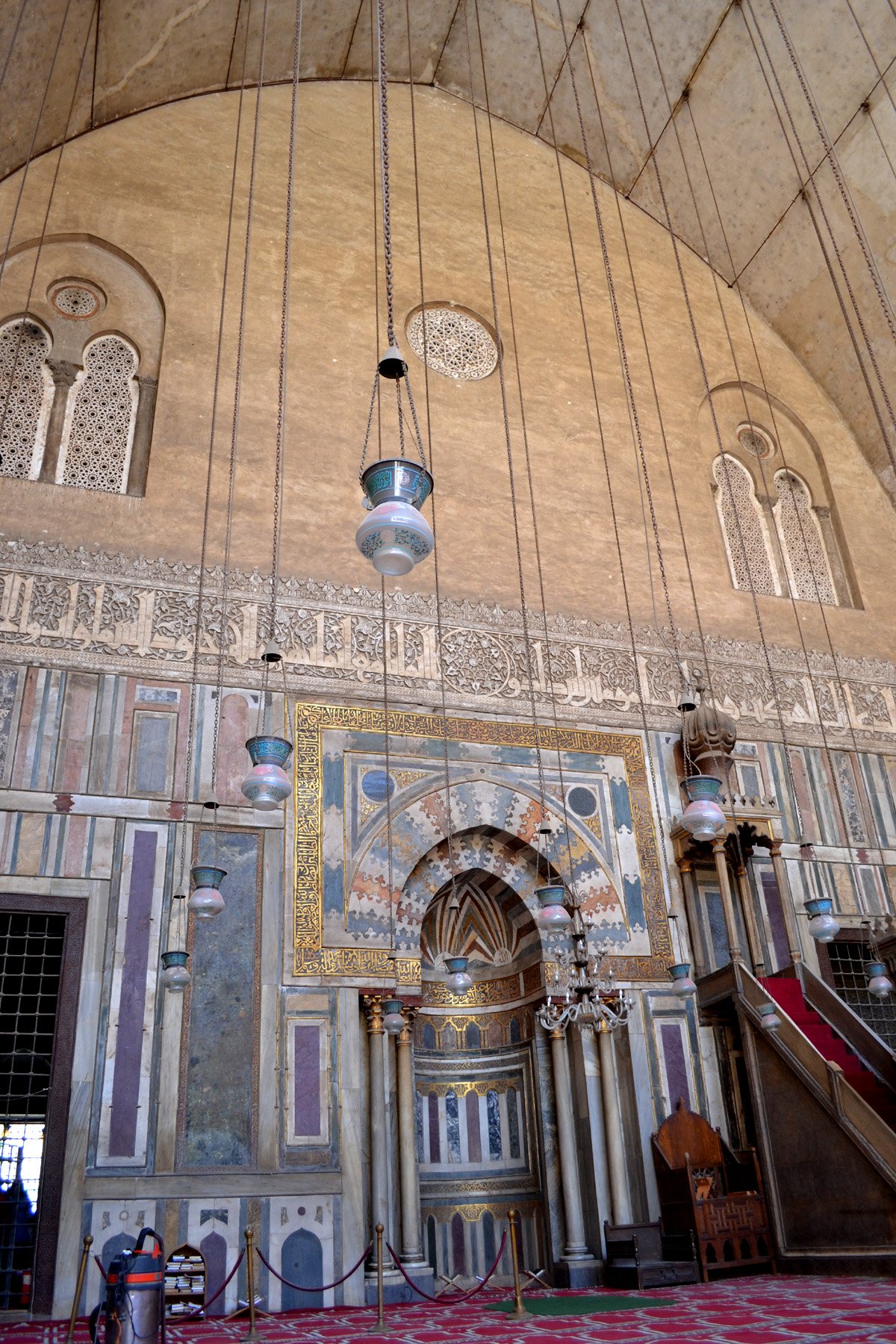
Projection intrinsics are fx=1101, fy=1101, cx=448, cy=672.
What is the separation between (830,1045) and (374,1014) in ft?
12.0

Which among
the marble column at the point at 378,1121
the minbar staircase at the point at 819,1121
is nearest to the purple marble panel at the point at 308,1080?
the marble column at the point at 378,1121

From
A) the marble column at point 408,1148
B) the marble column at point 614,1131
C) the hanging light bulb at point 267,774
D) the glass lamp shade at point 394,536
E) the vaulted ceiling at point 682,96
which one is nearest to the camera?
the glass lamp shade at point 394,536

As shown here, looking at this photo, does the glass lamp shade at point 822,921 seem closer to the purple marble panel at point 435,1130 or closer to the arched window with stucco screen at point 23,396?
the purple marble panel at point 435,1130

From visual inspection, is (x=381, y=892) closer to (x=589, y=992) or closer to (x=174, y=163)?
(x=589, y=992)

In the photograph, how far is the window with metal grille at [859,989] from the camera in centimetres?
1040

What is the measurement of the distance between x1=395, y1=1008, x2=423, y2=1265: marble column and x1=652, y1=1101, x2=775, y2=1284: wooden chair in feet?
6.31

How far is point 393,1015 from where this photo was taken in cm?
837

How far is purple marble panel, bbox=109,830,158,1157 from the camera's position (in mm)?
7477

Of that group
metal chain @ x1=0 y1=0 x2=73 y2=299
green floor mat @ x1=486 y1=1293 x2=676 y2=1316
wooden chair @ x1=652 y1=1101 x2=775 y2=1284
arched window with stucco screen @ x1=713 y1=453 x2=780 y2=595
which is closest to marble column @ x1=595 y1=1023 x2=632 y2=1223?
wooden chair @ x1=652 y1=1101 x2=775 y2=1284

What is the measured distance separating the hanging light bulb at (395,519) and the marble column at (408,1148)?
5426 mm

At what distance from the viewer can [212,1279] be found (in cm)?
732

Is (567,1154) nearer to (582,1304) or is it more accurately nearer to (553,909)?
(582,1304)

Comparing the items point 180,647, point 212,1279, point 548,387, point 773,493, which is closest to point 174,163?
point 548,387

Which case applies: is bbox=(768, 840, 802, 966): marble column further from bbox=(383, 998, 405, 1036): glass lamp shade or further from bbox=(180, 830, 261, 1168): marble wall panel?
bbox=(180, 830, 261, 1168): marble wall panel
